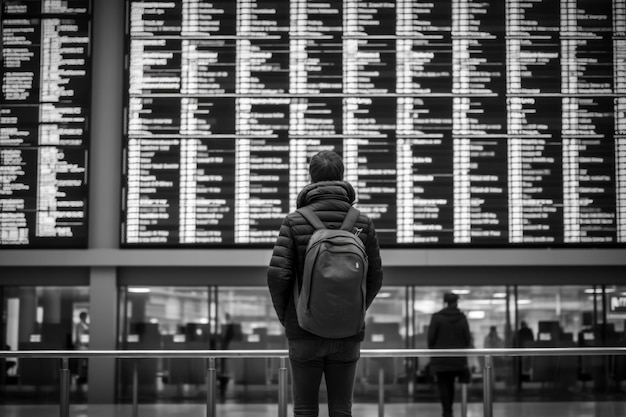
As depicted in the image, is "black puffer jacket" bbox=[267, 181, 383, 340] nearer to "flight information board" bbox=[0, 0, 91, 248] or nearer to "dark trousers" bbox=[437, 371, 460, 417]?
"dark trousers" bbox=[437, 371, 460, 417]

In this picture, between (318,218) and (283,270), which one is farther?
(318,218)

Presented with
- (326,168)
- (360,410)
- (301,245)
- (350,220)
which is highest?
(326,168)

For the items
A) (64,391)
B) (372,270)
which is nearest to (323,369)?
(372,270)

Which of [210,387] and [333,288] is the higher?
[333,288]

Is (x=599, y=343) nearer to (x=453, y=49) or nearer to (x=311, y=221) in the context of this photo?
(x=453, y=49)

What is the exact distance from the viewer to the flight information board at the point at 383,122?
11.9 metres

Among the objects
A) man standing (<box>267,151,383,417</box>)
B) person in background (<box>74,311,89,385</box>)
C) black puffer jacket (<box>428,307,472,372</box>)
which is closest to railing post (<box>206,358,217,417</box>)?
man standing (<box>267,151,383,417</box>)

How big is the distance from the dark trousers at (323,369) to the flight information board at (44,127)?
26.4 ft

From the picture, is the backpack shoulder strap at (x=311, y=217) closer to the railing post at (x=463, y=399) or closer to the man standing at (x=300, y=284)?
the man standing at (x=300, y=284)

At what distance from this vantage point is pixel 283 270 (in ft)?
15.0

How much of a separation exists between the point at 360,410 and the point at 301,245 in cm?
358

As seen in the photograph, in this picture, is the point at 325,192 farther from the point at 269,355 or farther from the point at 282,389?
the point at 282,389

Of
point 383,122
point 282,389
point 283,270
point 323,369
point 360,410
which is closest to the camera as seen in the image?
point 283,270

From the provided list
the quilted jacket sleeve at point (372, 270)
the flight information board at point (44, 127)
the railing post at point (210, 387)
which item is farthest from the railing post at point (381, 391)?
the flight information board at point (44, 127)
